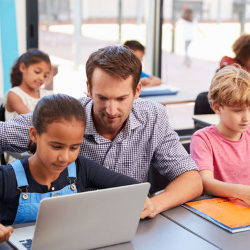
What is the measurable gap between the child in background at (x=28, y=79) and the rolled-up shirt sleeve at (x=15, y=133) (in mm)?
1482

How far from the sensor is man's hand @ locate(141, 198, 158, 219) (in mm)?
1539

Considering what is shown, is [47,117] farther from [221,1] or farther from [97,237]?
[221,1]

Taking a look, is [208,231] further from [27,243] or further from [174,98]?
[174,98]

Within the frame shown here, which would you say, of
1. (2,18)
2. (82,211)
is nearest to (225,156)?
(82,211)

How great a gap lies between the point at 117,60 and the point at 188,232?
0.65 m

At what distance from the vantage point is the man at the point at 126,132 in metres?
1.70

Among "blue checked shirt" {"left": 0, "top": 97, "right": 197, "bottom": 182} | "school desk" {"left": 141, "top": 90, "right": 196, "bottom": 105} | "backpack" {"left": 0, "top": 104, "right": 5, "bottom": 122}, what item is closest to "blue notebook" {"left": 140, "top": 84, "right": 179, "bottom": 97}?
"school desk" {"left": 141, "top": 90, "right": 196, "bottom": 105}

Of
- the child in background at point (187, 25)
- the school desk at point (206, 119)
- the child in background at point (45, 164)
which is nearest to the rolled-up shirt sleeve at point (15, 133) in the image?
the child in background at point (45, 164)

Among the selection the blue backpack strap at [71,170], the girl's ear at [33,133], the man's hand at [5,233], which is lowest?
the man's hand at [5,233]

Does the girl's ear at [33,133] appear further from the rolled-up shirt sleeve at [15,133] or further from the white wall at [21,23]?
the white wall at [21,23]

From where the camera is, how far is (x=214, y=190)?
1.78 metres

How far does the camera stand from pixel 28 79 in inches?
134

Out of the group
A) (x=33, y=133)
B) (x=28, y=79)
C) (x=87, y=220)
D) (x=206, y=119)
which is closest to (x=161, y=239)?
(x=87, y=220)

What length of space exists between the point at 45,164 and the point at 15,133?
336 mm
